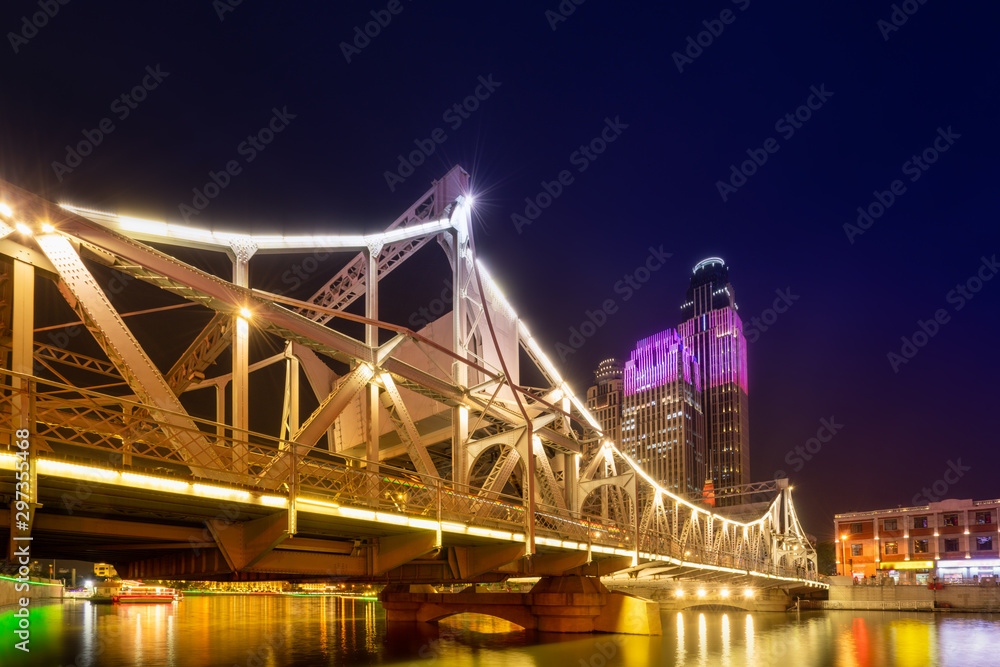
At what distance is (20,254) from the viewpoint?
15.9 meters

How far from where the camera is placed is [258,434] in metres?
17.2

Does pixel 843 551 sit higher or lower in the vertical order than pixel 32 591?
higher

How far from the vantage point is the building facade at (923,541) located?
117 metres

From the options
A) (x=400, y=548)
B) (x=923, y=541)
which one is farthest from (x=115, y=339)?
(x=923, y=541)

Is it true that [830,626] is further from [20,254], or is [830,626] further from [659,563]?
[20,254]

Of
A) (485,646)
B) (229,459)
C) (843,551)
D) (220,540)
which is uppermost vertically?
(229,459)

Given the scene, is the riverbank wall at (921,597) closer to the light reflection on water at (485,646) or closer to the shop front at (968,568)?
the light reflection on water at (485,646)

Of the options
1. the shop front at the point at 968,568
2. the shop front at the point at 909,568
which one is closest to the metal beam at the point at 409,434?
the shop front at the point at 968,568

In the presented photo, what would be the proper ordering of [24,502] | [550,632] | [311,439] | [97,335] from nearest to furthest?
[24,502], [97,335], [311,439], [550,632]

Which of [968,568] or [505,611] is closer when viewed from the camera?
[505,611]

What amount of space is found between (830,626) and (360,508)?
48.5 metres

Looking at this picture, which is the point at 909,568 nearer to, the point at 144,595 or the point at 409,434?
the point at 144,595

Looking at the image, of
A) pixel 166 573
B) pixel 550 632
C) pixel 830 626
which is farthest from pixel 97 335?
pixel 830 626

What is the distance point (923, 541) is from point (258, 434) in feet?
435
